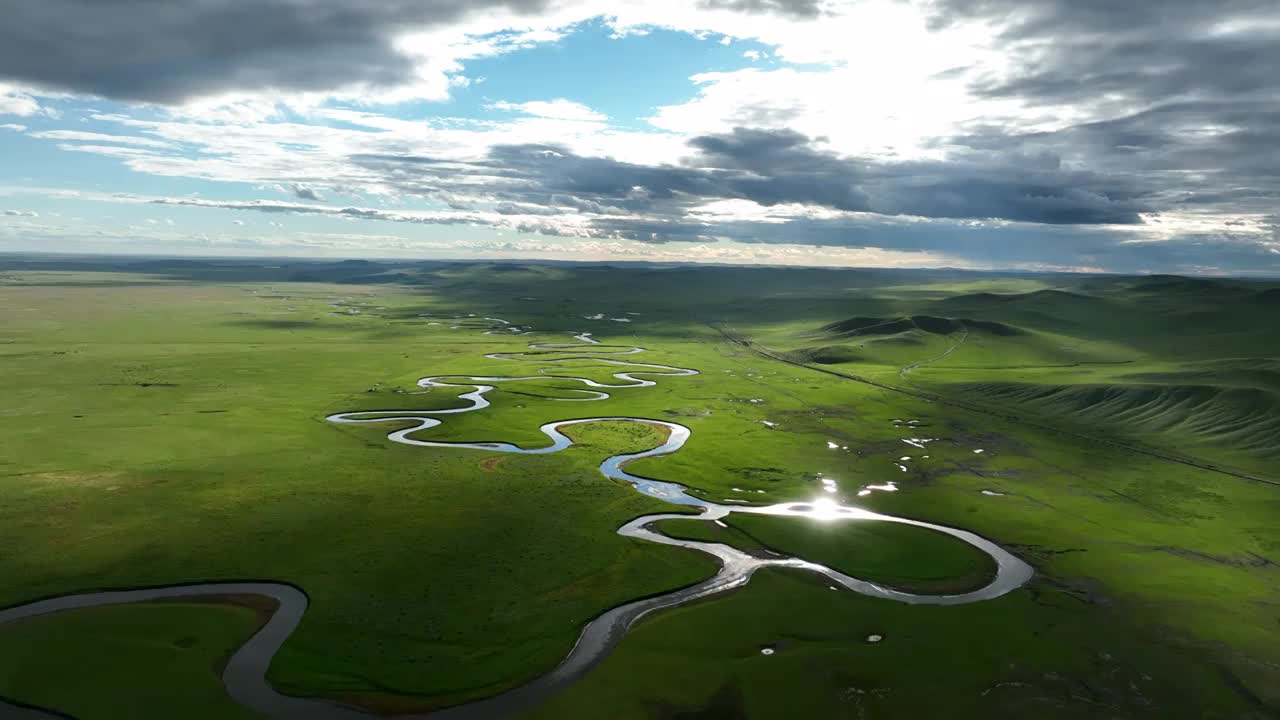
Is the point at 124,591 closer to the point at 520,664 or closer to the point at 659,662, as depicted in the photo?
the point at 520,664

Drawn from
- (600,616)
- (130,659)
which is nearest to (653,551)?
(600,616)

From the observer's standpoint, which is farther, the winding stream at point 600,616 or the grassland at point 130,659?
the winding stream at point 600,616

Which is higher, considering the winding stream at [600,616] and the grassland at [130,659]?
the grassland at [130,659]

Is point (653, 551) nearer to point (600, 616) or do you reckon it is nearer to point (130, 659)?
point (600, 616)

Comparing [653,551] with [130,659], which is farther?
[653,551]

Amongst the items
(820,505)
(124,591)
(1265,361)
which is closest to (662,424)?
(820,505)

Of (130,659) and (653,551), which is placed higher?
(130,659)

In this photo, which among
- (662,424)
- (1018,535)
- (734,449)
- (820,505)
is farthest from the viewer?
(662,424)

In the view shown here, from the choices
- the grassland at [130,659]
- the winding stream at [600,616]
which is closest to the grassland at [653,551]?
the grassland at [130,659]

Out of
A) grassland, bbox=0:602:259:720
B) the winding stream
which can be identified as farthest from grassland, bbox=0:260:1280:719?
the winding stream

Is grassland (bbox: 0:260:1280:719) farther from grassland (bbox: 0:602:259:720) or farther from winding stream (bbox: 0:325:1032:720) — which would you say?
winding stream (bbox: 0:325:1032:720)

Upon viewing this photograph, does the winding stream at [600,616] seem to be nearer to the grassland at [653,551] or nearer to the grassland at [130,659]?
the grassland at [130,659]
